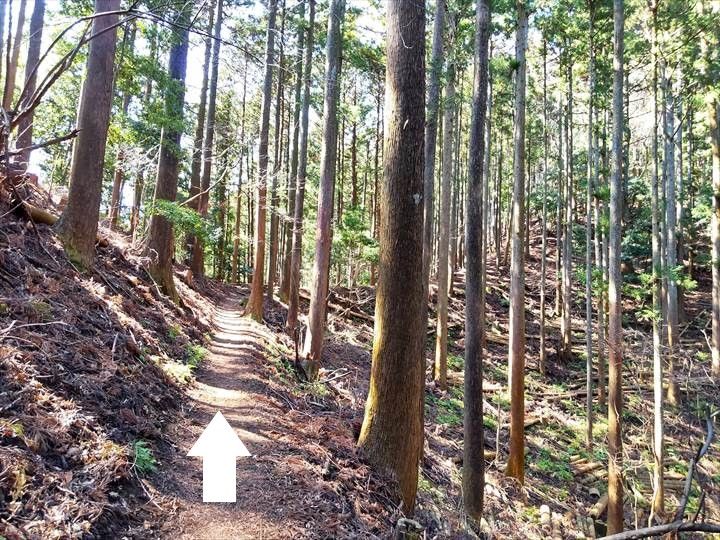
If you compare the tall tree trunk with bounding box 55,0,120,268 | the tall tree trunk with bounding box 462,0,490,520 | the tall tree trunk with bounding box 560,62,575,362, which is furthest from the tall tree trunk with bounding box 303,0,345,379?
the tall tree trunk with bounding box 560,62,575,362

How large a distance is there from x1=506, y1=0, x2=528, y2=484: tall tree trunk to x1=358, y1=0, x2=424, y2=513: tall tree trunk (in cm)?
613

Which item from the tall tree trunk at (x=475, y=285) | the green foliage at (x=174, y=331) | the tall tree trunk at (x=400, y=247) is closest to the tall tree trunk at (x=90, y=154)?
the green foliage at (x=174, y=331)

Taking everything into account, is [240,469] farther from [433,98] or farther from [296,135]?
[296,135]

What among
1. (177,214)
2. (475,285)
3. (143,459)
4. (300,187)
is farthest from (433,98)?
(143,459)

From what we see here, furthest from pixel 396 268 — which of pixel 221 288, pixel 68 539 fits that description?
pixel 221 288

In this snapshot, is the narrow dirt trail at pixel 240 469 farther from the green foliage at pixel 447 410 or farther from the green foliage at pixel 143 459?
the green foliage at pixel 447 410

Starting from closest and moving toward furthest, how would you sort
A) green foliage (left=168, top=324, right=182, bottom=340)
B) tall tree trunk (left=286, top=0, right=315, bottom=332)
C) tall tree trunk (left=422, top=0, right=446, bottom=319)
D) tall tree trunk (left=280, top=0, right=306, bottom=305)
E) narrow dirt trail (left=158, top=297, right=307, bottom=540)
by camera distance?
1. narrow dirt trail (left=158, top=297, right=307, bottom=540)
2. green foliage (left=168, top=324, right=182, bottom=340)
3. tall tree trunk (left=422, top=0, right=446, bottom=319)
4. tall tree trunk (left=286, top=0, right=315, bottom=332)
5. tall tree trunk (left=280, top=0, right=306, bottom=305)

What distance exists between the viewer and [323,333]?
34.4 ft

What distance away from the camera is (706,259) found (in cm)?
2416

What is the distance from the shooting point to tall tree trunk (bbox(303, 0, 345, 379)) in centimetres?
898

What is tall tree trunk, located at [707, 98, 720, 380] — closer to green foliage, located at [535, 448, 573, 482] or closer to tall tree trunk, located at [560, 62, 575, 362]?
tall tree trunk, located at [560, 62, 575, 362]

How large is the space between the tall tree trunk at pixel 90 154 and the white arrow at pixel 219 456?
14.6 feet

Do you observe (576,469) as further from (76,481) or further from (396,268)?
(76,481)

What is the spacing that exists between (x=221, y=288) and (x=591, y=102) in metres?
15.4
